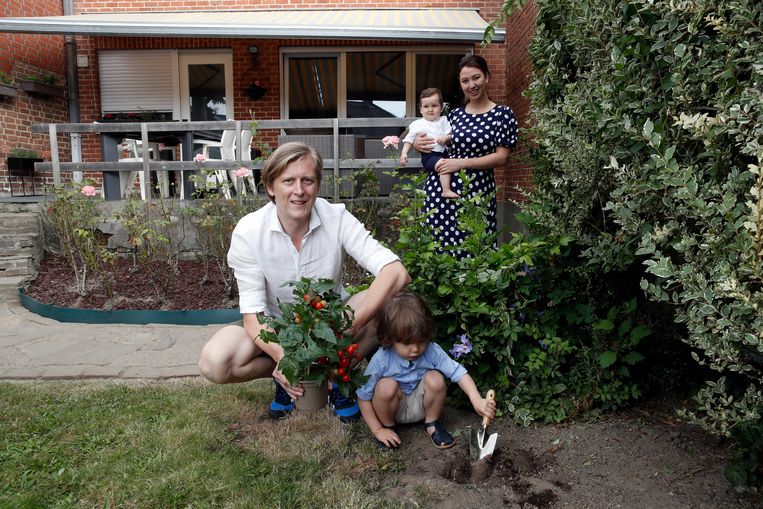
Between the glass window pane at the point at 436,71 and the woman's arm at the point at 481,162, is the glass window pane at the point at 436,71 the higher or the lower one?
the higher one

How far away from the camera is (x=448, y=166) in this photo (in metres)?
3.21

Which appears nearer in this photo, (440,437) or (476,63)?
(440,437)

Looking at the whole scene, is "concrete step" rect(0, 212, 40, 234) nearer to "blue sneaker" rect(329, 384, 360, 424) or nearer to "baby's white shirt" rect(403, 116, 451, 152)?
"baby's white shirt" rect(403, 116, 451, 152)

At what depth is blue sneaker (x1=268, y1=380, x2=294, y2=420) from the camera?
257cm

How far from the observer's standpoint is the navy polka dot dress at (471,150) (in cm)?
316

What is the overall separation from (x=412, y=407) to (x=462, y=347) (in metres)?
0.34

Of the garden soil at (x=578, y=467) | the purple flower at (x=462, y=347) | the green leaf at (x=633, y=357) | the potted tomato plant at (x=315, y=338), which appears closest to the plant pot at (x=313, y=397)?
the potted tomato plant at (x=315, y=338)

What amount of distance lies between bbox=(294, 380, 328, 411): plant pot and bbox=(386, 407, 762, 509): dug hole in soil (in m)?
0.38

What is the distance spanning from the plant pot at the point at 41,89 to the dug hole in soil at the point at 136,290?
3.84 meters

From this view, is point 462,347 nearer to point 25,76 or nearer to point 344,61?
point 344,61

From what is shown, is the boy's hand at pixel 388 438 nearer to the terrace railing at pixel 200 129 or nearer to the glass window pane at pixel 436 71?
the terrace railing at pixel 200 129

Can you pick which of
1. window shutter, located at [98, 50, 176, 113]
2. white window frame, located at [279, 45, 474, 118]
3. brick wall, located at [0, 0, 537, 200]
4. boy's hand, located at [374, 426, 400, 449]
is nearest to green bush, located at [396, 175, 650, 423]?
boy's hand, located at [374, 426, 400, 449]

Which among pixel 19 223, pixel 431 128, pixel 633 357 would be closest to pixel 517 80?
pixel 431 128

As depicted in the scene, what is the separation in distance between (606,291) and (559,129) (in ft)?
2.79
